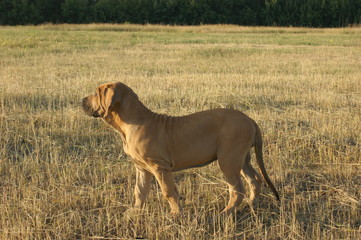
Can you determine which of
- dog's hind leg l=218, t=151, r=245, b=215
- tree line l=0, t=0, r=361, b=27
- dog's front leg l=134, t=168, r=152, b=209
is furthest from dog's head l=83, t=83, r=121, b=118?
tree line l=0, t=0, r=361, b=27

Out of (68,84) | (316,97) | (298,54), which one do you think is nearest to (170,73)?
(68,84)

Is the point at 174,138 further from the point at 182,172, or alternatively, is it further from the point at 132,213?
the point at 182,172

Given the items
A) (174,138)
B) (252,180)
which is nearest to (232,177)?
(252,180)

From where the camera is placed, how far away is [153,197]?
15.6 feet

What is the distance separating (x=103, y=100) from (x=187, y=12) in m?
52.2

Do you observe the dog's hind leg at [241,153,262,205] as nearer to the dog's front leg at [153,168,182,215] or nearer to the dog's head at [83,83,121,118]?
the dog's front leg at [153,168,182,215]

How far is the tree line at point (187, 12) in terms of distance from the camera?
51.2 metres

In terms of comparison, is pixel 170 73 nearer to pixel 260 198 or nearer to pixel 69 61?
pixel 69 61

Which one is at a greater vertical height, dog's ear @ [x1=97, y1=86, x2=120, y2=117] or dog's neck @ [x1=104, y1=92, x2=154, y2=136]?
dog's ear @ [x1=97, y1=86, x2=120, y2=117]

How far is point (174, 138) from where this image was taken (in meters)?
4.25

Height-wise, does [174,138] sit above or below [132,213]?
above

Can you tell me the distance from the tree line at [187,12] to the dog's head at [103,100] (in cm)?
4948

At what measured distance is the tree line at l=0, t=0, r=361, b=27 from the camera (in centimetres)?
5125

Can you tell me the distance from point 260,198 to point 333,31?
3404cm
